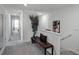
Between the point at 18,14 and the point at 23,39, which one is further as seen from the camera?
the point at 18,14

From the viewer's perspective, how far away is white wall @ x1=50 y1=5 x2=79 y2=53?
11.9 feet

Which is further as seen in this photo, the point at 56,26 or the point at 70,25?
the point at 56,26

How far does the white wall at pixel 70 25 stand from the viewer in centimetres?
364

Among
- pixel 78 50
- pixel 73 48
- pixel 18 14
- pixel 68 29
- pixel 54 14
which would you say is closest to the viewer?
pixel 78 50

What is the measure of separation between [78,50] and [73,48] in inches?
11.3

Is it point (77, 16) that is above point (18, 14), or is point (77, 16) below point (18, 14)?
below

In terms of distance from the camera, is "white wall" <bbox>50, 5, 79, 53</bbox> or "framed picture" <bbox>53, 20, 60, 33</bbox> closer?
"white wall" <bbox>50, 5, 79, 53</bbox>

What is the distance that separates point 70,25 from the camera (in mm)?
3971

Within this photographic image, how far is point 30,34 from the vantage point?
19.6 ft

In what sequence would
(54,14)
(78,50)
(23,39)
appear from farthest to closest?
(23,39) → (54,14) → (78,50)

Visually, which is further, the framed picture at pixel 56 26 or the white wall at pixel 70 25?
the framed picture at pixel 56 26

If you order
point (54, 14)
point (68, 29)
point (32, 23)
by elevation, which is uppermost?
point (54, 14)
